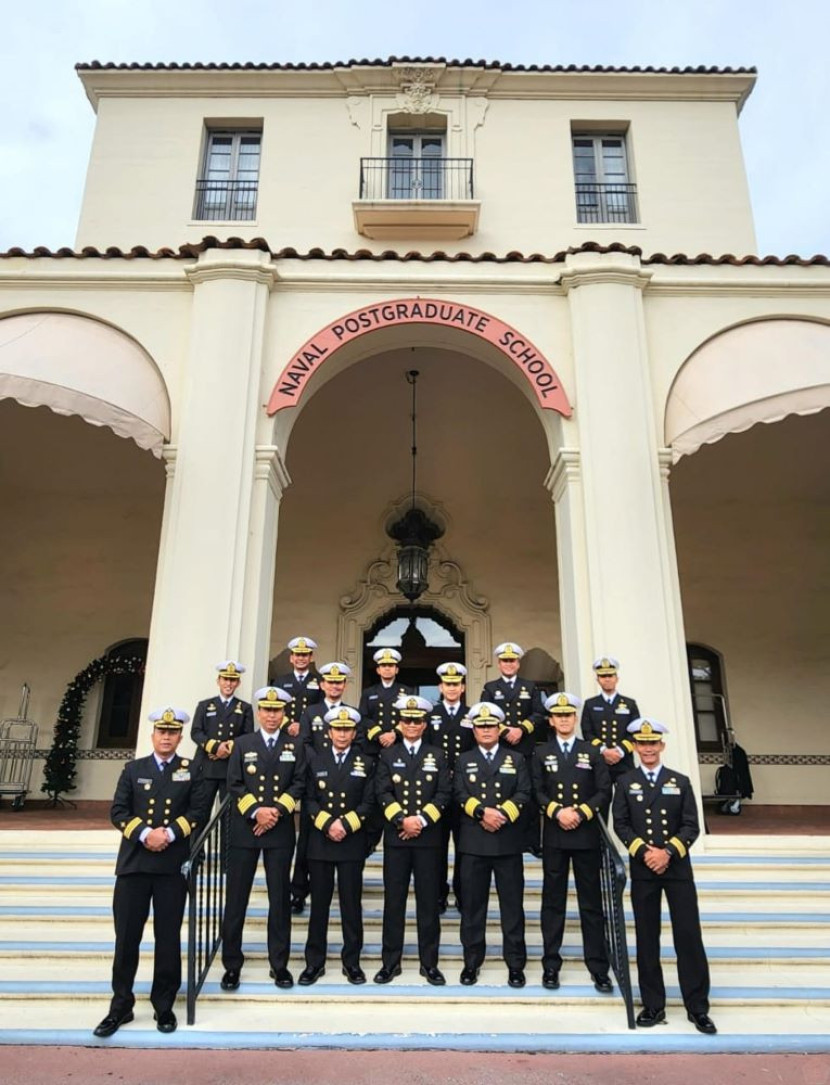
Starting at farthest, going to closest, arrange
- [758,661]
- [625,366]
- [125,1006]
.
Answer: [758,661] → [625,366] → [125,1006]

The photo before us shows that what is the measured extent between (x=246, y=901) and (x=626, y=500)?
5147 mm

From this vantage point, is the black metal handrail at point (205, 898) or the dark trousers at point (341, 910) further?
the dark trousers at point (341, 910)

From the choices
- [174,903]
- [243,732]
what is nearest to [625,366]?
[243,732]

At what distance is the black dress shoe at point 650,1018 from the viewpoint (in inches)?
180

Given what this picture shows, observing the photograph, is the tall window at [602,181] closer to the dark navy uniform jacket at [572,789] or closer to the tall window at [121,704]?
the tall window at [121,704]

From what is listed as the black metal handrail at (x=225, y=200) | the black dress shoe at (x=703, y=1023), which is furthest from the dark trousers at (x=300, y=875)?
the black metal handrail at (x=225, y=200)

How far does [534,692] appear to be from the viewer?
694 centimetres

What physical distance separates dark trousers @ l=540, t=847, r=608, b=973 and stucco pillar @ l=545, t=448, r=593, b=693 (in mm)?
2472

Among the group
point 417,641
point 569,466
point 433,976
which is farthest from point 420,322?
point 433,976

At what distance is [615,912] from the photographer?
5188 mm

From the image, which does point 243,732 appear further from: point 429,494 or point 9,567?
point 9,567

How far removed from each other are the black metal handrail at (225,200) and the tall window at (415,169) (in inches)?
94.0

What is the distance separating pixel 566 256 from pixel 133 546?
24.8 feet

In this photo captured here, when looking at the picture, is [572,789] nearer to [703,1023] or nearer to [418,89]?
[703,1023]
